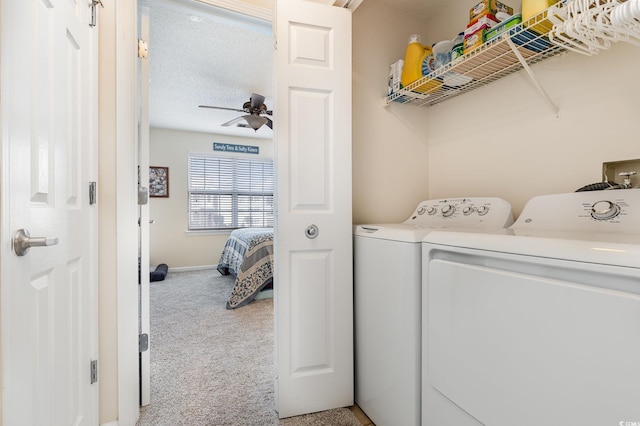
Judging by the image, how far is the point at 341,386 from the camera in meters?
1.56

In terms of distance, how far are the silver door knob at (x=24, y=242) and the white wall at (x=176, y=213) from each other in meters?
4.62

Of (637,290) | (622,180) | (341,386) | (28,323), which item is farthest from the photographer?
(341,386)

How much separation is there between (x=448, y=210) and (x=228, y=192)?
4.64 m

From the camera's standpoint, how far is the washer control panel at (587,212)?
96cm

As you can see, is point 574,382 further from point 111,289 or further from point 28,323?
point 111,289

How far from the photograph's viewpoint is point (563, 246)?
734 millimetres

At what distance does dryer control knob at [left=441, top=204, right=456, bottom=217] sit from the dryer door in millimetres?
589

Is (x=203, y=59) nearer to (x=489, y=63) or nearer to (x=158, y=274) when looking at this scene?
(x=489, y=63)

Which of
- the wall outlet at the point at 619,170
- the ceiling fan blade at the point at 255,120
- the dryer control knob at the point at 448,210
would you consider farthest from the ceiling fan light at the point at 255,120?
the wall outlet at the point at 619,170

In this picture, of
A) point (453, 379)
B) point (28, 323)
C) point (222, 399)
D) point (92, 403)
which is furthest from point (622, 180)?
point (92, 403)

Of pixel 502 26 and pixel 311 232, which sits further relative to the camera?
pixel 311 232

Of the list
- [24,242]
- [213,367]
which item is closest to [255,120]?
[213,367]

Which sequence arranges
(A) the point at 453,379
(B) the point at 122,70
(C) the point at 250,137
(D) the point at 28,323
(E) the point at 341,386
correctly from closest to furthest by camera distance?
(D) the point at 28,323, (A) the point at 453,379, (B) the point at 122,70, (E) the point at 341,386, (C) the point at 250,137

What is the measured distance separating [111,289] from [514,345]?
1.58 m
